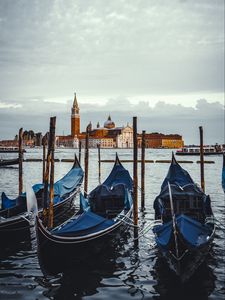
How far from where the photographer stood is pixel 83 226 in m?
7.22

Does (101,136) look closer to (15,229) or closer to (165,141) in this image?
(165,141)

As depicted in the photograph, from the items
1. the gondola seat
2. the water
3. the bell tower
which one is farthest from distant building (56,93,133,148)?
the water

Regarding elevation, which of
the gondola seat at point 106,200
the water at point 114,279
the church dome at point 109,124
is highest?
the church dome at point 109,124

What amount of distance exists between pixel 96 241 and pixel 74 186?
7.11 m

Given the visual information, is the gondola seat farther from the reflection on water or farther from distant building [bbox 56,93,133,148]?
distant building [bbox 56,93,133,148]

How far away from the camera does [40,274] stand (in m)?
6.95

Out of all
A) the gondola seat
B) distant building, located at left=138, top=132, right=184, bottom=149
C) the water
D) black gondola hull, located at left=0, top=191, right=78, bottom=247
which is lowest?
the water

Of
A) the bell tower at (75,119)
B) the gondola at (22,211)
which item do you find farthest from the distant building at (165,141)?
the gondola at (22,211)

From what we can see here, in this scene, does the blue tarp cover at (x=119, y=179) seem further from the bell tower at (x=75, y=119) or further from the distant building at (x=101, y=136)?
the bell tower at (x=75, y=119)

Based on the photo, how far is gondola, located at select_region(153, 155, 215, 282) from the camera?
20.3 ft

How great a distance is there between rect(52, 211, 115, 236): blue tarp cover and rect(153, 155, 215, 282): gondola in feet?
3.90

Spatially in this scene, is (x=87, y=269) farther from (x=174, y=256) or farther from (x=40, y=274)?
(x=174, y=256)

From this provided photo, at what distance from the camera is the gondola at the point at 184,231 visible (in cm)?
618

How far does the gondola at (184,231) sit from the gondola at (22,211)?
348 centimetres
